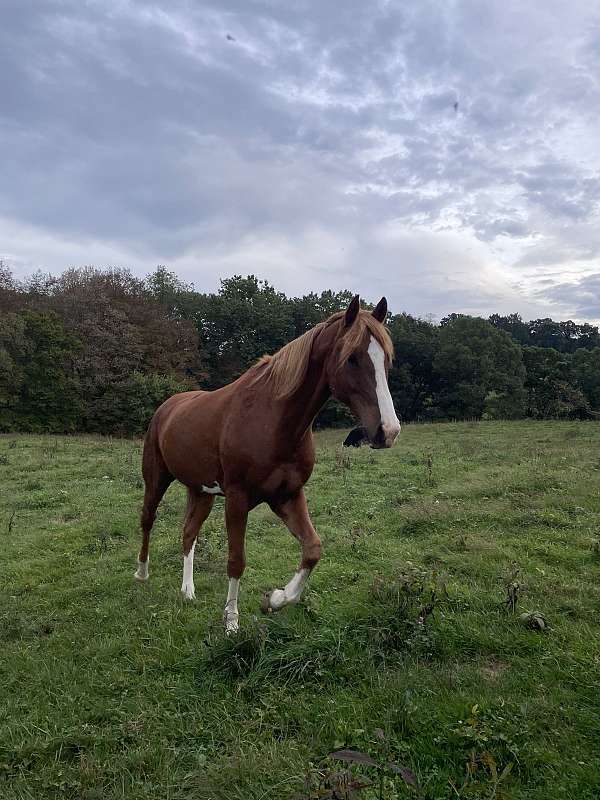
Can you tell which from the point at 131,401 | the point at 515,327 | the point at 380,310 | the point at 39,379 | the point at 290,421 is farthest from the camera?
the point at 515,327

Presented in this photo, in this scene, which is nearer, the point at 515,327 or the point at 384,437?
the point at 384,437

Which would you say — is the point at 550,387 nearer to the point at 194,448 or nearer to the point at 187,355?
the point at 187,355

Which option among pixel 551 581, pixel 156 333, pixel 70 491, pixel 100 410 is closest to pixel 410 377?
pixel 156 333

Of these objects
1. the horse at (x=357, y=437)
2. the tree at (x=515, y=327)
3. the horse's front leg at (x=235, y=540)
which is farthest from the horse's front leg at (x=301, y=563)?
the tree at (x=515, y=327)

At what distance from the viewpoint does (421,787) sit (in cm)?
219

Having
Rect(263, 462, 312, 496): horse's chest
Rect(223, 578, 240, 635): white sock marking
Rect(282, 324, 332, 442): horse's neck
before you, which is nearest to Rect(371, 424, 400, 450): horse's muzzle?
Rect(282, 324, 332, 442): horse's neck

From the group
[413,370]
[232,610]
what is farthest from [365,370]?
[413,370]

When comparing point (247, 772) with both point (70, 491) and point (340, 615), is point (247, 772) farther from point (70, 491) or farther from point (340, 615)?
point (70, 491)

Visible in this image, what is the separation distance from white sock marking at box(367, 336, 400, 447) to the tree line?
87.3ft

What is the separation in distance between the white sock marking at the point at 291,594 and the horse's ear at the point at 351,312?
5.98 ft

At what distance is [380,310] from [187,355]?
31.6 metres

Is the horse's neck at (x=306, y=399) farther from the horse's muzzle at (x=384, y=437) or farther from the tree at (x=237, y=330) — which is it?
the tree at (x=237, y=330)

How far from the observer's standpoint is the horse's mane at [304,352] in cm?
321

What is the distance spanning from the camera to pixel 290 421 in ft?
11.8
